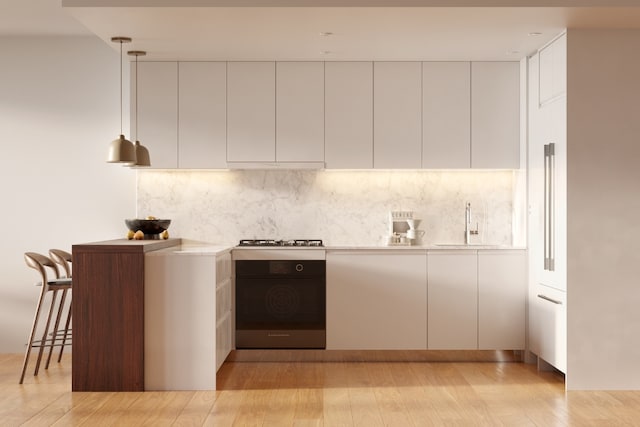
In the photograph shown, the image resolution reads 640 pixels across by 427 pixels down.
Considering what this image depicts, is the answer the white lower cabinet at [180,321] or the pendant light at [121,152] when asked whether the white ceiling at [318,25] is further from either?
the white lower cabinet at [180,321]

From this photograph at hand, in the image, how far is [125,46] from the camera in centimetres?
600

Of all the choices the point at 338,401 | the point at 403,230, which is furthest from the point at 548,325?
the point at 338,401

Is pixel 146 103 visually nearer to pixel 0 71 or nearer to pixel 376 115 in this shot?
pixel 0 71

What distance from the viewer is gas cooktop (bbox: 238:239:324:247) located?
6551 millimetres

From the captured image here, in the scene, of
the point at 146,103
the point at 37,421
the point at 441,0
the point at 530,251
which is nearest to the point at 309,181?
the point at 146,103

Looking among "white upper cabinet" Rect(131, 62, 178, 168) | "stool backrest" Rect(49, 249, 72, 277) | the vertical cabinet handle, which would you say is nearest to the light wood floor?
"stool backrest" Rect(49, 249, 72, 277)

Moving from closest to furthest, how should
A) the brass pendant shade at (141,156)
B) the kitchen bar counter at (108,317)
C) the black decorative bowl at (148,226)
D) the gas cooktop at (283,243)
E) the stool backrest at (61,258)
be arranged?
the kitchen bar counter at (108,317) → the brass pendant shade at (141,156) → the stool backrest at (61,258) → the black decorative bowl at (148,226) → the gas cooktop at (283,243)

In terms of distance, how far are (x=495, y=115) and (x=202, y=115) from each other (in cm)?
249

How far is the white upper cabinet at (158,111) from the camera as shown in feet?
21.5

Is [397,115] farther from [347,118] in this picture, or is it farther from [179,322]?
[179,322]

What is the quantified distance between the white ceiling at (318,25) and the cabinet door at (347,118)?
21cm

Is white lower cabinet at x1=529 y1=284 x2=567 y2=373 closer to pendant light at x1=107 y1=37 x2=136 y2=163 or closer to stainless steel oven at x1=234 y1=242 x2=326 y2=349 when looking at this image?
stainless steel oven at x1=234 y1=242 x2=326 y2=349

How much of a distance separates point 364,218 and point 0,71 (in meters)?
3.46

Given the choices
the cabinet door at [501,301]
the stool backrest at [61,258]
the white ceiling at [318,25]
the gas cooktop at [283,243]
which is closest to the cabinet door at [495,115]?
the white ceiling at [318,25]
